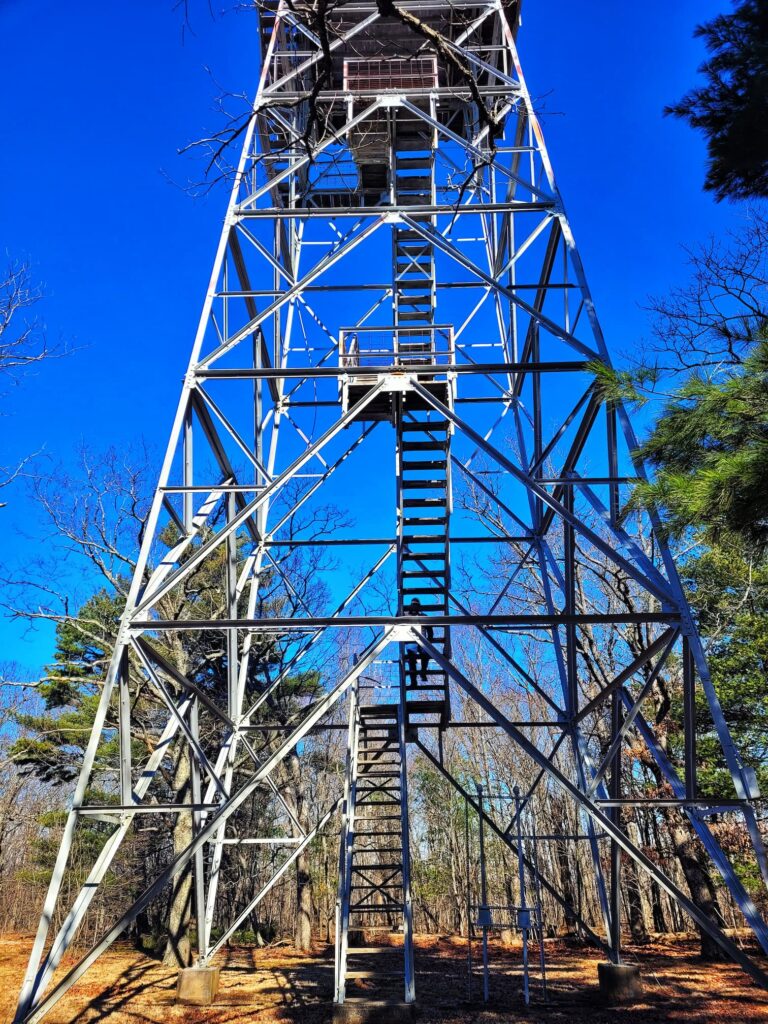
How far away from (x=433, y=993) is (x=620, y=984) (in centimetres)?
241

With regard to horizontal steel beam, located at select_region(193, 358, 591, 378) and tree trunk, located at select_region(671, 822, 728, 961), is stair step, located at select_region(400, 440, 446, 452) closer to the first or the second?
horizontal steel beam, located at select_region(193, 358, 591, 378)

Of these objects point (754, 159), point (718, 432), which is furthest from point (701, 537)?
point (754, 159)

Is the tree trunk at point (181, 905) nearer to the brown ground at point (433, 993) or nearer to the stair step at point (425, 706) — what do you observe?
the brown ground at point (433, 993)

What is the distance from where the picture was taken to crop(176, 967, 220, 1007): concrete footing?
10.8 meters

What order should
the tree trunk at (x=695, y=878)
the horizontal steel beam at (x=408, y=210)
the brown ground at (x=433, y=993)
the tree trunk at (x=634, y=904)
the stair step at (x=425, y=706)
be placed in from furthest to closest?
the tree trunk at (x=634, y=904) → the tree trunk at (x=695, y=878) → the stair step at (x=425, y=706) → the horizontal steel beam at (x=408, y=210) → the brown ground at (x=433, y=993)

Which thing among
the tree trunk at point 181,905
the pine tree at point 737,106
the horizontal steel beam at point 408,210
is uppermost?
the horizontal steel beam at point 408,210

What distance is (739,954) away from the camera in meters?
7.52

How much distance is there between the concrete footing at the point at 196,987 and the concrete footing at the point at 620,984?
467cm

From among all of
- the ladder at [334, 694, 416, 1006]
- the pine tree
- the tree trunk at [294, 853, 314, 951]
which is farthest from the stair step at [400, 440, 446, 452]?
the tree trunk at [294, 853, 314, 951]

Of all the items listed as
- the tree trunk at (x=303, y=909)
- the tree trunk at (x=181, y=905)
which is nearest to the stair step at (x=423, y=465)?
the tree trunk at (x=181, y=905)

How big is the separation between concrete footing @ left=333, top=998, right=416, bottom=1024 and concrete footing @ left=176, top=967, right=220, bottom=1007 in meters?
2.56

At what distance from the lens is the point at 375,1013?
29.3 feet

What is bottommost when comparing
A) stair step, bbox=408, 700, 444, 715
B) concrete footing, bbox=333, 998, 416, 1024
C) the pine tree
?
concrete footing, bbox=333, 998, 416, 1024

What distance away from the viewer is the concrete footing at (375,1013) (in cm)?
884
